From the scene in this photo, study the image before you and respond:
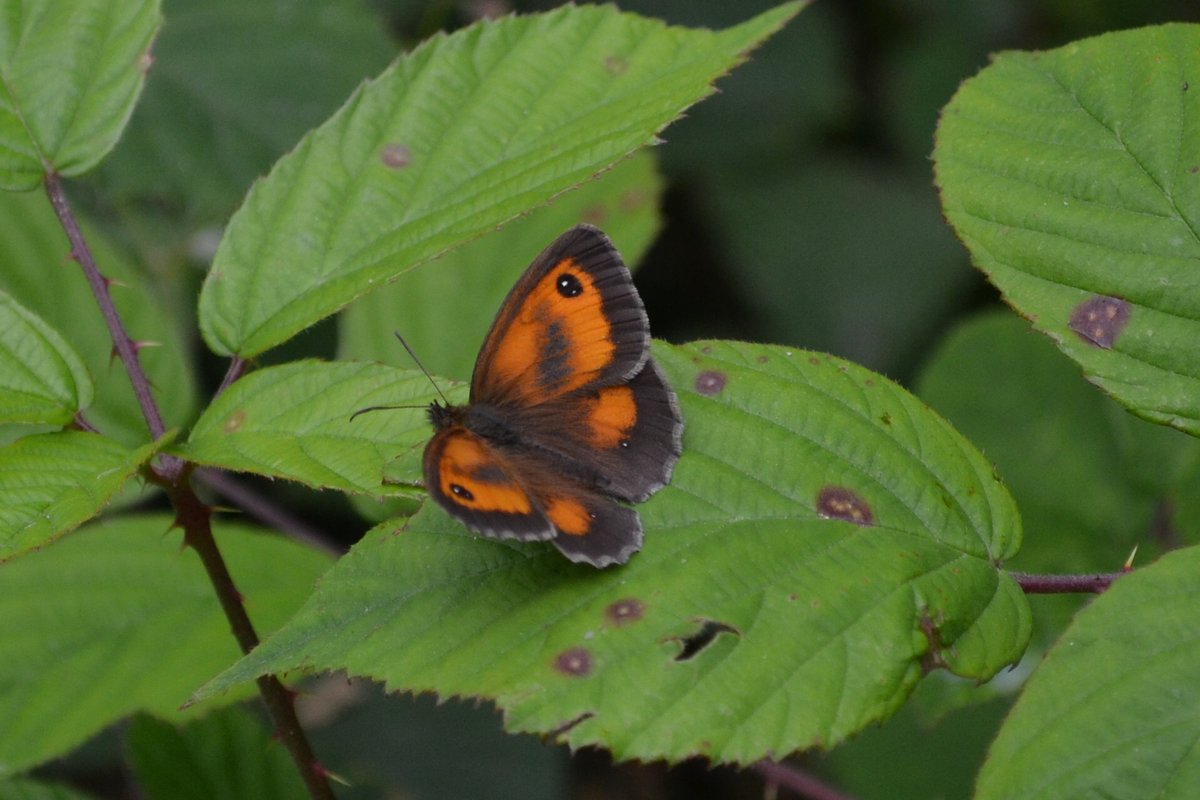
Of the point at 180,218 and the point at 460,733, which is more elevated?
the point at 180,218

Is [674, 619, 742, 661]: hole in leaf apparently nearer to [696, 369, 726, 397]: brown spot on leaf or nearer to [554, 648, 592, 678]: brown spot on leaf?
[554, 648, 592, 678]: brown spot on leaf

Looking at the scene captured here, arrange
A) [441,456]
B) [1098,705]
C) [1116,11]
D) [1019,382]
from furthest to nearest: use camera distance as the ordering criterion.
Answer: [1116,11] < [1019,382] < [441,456] < [1098,705]

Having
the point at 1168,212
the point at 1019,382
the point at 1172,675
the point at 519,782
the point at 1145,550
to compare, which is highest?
the point at 1168,212

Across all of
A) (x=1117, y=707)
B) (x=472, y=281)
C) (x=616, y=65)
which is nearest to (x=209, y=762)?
(x=472, y=281)

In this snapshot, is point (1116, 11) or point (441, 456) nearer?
point (441, 456)

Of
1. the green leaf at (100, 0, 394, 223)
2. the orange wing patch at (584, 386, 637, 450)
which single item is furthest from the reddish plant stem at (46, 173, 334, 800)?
the green leaf at (100, 0, 394, 223)

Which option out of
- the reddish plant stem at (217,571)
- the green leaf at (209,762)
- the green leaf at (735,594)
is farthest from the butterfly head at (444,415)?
the green leaf at (209,762)

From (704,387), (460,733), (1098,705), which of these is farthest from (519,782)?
(1098,705)

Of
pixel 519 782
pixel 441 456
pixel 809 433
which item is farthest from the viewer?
pixel 519 782

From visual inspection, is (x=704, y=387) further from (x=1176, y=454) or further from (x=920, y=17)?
(x=920, y=17)
